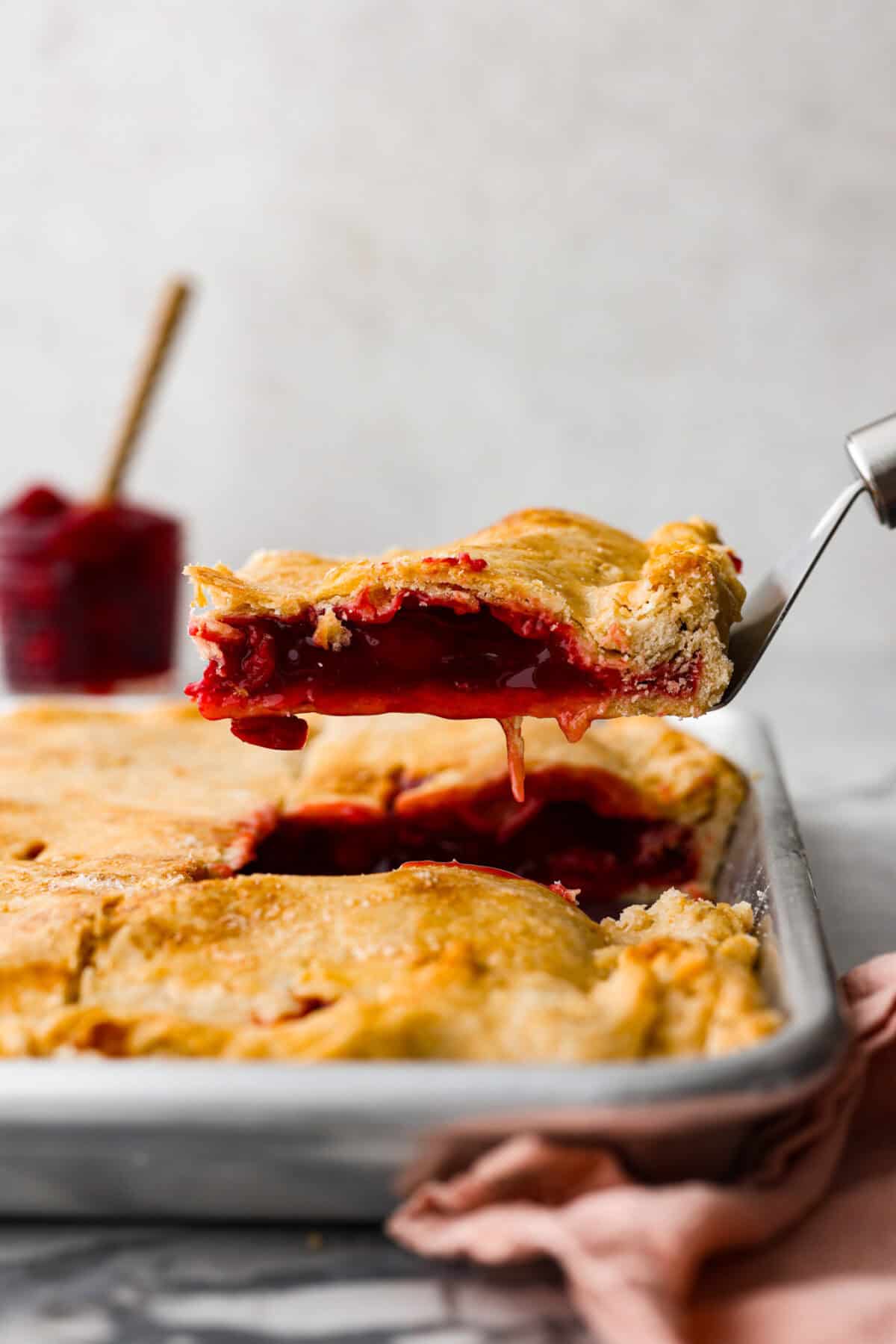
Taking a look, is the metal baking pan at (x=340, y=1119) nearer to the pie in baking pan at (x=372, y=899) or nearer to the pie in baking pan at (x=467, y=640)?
the pie in baking pan at (x=372, y=899)

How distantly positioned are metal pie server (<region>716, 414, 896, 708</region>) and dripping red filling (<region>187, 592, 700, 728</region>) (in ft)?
0.53

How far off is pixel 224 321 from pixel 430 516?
3.02ft

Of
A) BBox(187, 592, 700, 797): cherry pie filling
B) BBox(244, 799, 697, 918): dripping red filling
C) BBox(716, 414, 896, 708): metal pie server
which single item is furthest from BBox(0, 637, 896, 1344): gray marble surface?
BBox(244, 799, 697, 918): dripping red filling

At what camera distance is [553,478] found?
460 centimetres

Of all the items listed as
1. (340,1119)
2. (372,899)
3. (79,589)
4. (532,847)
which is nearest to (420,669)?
(372,899)

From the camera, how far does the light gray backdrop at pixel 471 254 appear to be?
4.21 metres

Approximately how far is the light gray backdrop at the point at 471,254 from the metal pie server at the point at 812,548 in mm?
2084

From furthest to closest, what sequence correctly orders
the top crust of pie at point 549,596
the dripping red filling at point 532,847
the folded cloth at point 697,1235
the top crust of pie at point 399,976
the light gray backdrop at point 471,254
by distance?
Answer: the light gray backdrop at point 471,254 → the dripping red filling at point 532,847 → the top crust of pie at point 549,596 → the top crust of pie at point 399,976 → the folded cloth at point 697,1235

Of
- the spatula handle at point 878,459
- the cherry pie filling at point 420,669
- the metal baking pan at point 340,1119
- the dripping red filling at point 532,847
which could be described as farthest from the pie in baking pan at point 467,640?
the metal baking pan at point 340,1119

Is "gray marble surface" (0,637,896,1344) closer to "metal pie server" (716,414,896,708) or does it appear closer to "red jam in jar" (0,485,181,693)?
"metal pie server" (716,414,896,708)

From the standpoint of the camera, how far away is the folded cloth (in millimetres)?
1216

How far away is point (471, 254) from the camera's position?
4.43 metres

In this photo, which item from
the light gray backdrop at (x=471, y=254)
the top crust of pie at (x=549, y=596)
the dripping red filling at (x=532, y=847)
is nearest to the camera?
the top crust of pie at (x=549, y=596)

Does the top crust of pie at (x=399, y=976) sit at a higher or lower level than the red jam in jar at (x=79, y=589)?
higher
